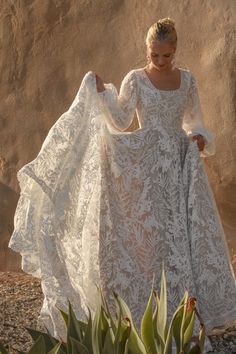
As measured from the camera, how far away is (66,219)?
579cm

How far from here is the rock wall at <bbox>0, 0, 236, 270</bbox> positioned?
659cm

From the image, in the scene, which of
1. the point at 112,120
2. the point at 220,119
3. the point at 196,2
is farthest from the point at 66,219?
the point at 196,2

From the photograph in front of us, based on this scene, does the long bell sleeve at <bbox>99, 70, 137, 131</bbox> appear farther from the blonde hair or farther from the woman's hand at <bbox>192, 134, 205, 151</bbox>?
the woman's hand at <bbox>192, 134, 205, 151</bbox>

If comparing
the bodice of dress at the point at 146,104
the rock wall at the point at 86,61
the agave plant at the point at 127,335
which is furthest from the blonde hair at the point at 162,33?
the agave plant at the point at 127,335

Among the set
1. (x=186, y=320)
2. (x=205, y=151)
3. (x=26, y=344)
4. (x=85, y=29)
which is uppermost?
(x=85, y=29)

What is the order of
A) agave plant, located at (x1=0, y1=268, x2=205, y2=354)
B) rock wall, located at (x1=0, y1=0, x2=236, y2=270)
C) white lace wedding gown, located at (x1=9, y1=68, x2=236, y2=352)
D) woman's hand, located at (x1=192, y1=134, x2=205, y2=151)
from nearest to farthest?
agave plant, located at (x1=0, y1=268, x2=205, y2=354) → white lace wedding gown, located at (x1=9, y1=68, x2=236, y2=352) → woman's hand, located at (x1=192, y1=134, x2=205, y2=151) → rock wall, located at (x1=0, y1=0, x2=236, y2=270)

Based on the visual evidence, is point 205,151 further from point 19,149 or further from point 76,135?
point 19,149

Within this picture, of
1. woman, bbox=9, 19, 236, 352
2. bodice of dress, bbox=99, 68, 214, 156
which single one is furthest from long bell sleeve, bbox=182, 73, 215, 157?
woman, bbox=9, 19, 236, 352

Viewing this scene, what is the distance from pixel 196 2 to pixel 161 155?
1.33m

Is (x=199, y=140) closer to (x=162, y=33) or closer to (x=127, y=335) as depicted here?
(x=162, y=33)

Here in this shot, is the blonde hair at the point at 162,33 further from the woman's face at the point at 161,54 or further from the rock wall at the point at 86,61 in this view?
the rock wall at the point at 86,61

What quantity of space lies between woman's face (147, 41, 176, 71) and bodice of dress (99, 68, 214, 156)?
10 centimetres

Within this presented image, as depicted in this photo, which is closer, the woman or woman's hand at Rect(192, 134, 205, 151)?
the woman

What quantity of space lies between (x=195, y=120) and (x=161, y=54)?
50 cm
